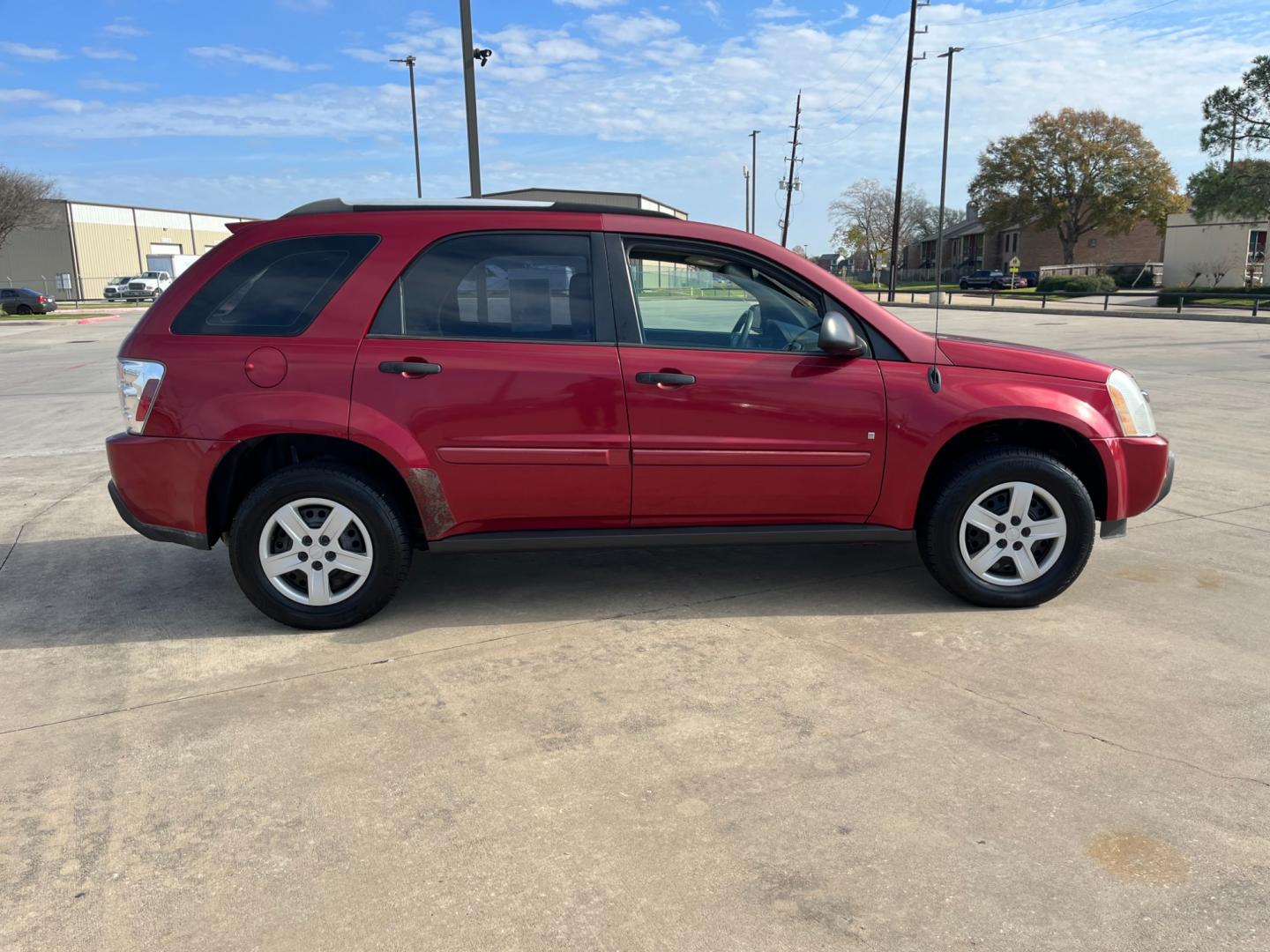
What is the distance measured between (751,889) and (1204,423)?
906 cm

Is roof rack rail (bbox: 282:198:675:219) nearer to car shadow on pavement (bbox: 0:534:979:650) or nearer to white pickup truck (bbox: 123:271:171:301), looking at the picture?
car shadow on pavement (bbox: 0:534:979:650)

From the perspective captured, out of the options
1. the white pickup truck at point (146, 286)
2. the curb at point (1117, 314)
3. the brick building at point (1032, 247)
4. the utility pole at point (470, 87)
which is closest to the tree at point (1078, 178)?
the brick building at point (1032, 247)

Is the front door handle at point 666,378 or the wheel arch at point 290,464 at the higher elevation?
the front door handle at point 666,378

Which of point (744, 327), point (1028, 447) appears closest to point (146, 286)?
point (744, 327)

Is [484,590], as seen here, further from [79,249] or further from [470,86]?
[79,249]

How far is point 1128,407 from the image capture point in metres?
4.31

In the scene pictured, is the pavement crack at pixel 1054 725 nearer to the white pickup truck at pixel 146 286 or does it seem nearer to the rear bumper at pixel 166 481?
the rear bumper at pixel 166 481

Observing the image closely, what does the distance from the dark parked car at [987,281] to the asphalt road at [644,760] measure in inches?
2176

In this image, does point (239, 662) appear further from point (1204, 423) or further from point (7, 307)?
point (7, 307)

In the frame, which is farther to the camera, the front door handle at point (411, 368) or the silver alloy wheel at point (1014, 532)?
the silver alloy wheel at point (1014, 532)

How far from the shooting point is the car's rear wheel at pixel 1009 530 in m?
4.20

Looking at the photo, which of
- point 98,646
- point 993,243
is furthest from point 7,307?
point 993,243

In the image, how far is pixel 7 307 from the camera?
140ft

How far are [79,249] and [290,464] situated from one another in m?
79.0
